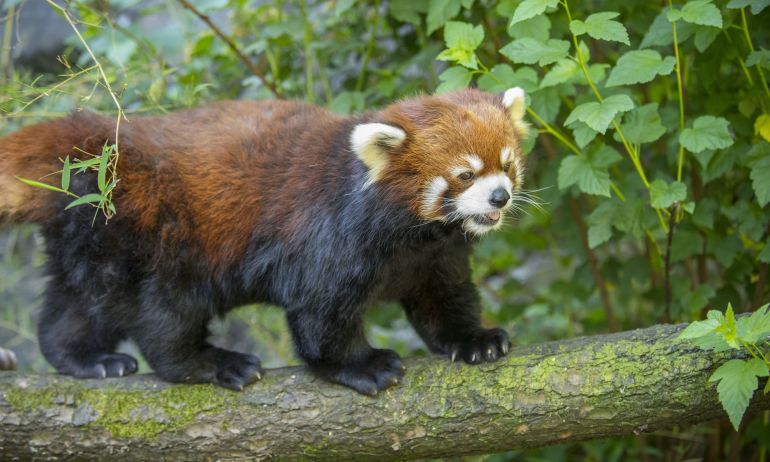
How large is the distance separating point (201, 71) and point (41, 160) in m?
1.53

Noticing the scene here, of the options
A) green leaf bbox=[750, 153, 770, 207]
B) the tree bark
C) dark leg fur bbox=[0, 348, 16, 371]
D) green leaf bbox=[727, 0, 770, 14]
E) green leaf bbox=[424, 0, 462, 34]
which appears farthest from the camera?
dark leg fur bbox=[0, 348, 16, 371]

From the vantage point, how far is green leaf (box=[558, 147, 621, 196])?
3.22 meters

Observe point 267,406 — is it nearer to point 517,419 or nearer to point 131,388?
point 131,388

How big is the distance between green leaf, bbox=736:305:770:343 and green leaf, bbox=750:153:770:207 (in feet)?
2.26

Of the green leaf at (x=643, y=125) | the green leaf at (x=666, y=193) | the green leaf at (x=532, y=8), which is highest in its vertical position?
the green leaf at (x=532, y=8)

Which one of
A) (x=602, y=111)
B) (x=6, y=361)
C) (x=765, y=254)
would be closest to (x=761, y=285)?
(x=765, y=254)

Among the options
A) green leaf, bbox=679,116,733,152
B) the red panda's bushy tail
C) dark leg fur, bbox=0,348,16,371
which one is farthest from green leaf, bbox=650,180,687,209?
dark leg fur, bbox=0,348,16,371

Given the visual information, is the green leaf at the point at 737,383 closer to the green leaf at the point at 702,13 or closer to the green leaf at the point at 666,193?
the green leaf at the point at 666,193

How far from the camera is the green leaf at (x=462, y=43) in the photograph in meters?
3.20

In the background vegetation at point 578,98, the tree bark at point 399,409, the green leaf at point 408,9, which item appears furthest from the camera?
the green leaf at point 408,9

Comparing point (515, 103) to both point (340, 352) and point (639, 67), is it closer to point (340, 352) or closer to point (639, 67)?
point (639, 67)

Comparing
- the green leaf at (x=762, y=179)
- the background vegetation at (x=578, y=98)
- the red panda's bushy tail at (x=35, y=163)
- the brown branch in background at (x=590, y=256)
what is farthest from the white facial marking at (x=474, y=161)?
the red panda's bushy tail at (x=35, y=163)

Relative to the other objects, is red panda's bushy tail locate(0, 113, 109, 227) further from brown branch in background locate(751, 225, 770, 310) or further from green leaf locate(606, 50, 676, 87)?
brown branch in background locate(751, 225, 770, 310)

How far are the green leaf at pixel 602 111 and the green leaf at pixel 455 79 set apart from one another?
0.50 m
